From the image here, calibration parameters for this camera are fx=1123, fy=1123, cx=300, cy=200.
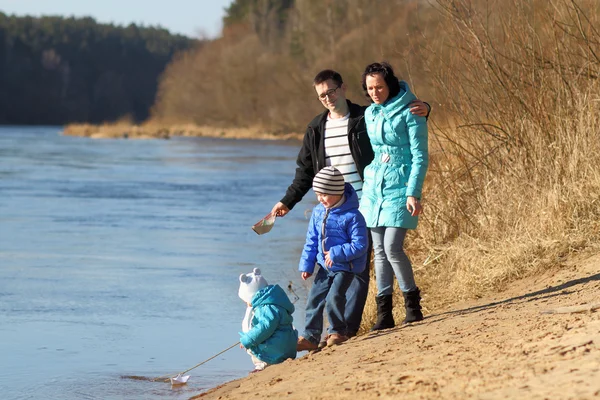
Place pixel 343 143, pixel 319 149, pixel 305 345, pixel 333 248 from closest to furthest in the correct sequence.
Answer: pixel 333 248, pixel 305 345, pixel 343 143, pixel 319 149

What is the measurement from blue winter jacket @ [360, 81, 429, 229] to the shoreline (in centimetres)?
5063

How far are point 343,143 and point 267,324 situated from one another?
1.13 meters

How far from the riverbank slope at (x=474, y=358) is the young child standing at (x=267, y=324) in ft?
0.44

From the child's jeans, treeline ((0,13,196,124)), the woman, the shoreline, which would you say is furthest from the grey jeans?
treeline ((0,13,196,124))

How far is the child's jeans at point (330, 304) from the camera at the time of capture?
617 centimetres

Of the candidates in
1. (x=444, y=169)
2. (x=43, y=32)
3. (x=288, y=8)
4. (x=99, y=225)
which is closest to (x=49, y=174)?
(x=99, y=225)

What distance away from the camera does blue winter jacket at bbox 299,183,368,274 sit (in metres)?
6.01

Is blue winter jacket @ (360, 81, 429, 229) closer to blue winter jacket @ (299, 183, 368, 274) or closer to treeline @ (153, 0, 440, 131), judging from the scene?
blue winter jacket @ (299, 183, 368, 274)

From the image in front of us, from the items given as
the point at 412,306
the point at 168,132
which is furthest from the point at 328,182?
the point at 168,132

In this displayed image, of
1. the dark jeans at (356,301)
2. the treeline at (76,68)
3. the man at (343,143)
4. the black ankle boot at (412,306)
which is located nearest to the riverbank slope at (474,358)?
the black ankle boot at (412,306)

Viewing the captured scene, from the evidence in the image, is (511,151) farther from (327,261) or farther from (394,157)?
(327,261)

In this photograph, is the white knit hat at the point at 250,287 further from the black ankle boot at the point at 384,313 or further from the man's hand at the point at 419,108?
the man's hand at the point at 419,108

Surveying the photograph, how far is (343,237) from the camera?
607 centimetres

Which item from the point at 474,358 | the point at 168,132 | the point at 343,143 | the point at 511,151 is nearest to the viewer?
the point at 474,358
